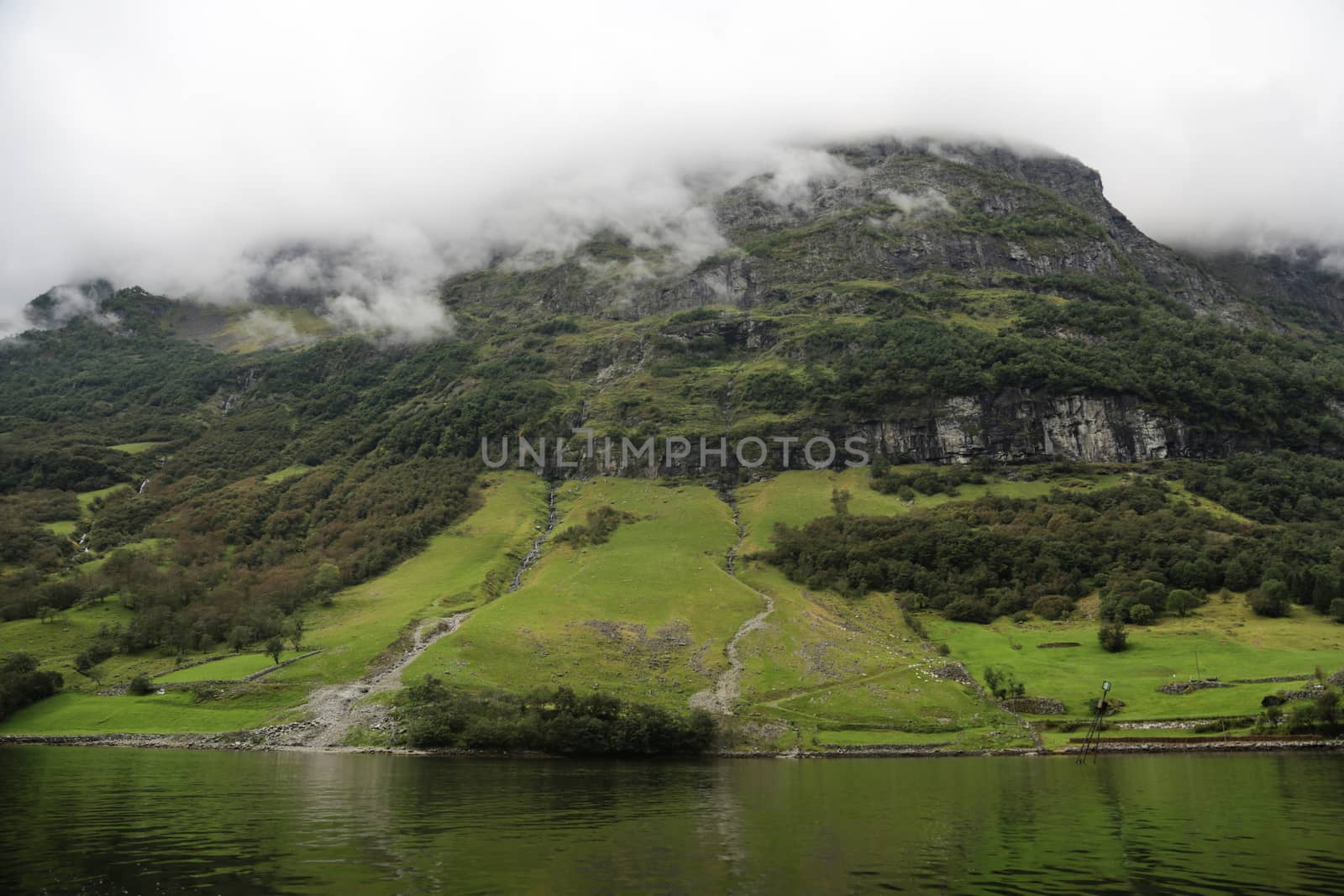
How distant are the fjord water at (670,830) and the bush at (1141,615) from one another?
67679 mm

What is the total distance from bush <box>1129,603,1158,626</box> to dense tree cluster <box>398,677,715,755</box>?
286 ft

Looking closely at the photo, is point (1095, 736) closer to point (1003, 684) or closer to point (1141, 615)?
point (1003, 684)

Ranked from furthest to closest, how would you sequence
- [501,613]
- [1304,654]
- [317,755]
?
[501,613]
[1304,654]
[317,755]

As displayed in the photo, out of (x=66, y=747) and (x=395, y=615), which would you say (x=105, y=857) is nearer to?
(x=66, y=747)

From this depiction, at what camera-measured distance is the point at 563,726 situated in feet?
337

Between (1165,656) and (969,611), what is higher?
(969,611)

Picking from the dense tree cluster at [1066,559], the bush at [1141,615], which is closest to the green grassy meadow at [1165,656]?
the bush at [1141,615]

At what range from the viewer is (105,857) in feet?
126

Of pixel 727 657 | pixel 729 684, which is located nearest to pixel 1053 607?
pixel 727 657

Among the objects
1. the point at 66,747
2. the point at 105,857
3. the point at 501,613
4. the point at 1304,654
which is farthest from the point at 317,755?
the point at 1304,654

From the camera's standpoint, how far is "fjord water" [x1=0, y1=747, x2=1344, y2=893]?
1378 inches

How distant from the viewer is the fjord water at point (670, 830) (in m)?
35.0

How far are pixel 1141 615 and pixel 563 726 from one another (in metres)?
107

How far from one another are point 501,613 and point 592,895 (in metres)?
121
